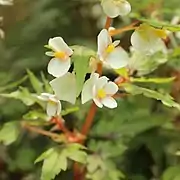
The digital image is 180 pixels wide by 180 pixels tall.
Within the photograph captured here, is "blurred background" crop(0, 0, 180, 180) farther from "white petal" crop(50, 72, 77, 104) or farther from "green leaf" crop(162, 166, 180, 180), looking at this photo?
"white petal" crop(50, 72, 77, 104)

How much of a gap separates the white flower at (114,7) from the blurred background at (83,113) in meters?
0.17

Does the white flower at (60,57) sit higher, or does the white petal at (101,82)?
the white flower at (60,57)

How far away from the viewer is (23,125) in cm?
87

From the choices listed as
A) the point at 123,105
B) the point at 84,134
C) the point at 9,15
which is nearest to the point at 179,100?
the point at 123,105

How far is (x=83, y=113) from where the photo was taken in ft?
3.20

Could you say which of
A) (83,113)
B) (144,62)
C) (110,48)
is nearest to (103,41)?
(110,48)

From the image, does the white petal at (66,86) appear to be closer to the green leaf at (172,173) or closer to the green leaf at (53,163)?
the green leaf at (53,163)

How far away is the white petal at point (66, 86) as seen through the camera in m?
0.69

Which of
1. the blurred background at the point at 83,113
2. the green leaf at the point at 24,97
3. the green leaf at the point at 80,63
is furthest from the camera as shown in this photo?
the blurred background at the point at 83,113

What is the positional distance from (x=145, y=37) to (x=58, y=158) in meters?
0.21

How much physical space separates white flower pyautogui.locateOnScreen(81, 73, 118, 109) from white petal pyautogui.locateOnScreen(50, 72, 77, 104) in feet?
0.05

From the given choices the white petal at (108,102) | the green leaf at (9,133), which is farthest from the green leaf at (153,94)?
the green leaf at (9,133)

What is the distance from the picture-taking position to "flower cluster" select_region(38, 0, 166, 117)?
2.24ft

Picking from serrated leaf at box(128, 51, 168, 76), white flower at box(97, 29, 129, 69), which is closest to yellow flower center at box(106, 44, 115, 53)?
white flower at box(97, 29, 129, 69)
